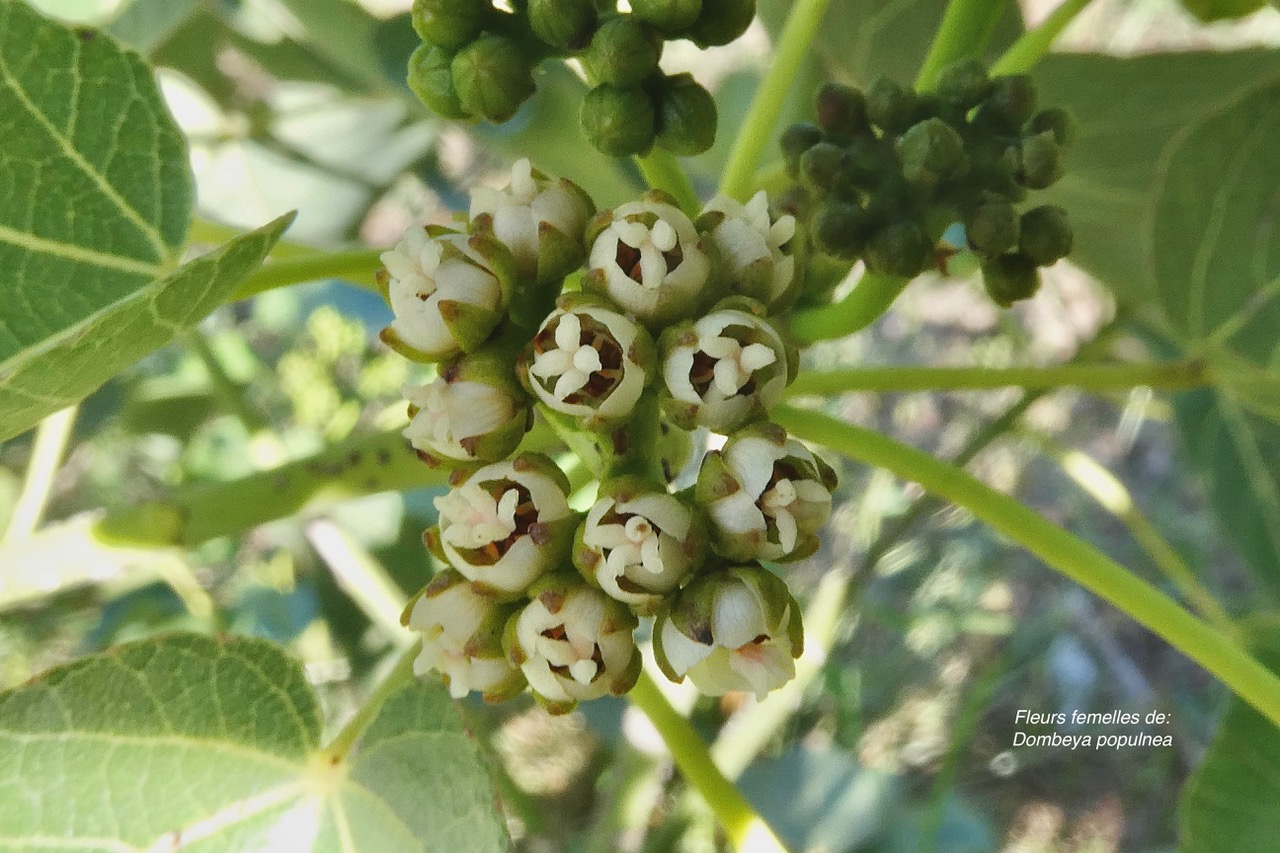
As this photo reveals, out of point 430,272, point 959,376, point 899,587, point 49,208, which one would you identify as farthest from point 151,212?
point 899,587

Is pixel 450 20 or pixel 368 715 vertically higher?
pixel 450 20

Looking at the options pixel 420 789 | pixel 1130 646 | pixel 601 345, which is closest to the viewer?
pixel 601 345

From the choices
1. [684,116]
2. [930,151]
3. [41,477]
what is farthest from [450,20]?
[41,477]

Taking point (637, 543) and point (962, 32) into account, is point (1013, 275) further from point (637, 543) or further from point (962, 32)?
point (637, 543)

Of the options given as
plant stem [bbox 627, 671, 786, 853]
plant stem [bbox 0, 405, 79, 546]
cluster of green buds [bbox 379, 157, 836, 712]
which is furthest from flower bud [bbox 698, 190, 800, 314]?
plant stem [bbox 0, 405, 79, 546]

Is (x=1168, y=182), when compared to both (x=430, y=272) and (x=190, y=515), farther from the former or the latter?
(x=190, y=515)

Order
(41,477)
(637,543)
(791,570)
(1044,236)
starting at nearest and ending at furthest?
(637,543) → (1044,236) → (41,477) → (791,570)
